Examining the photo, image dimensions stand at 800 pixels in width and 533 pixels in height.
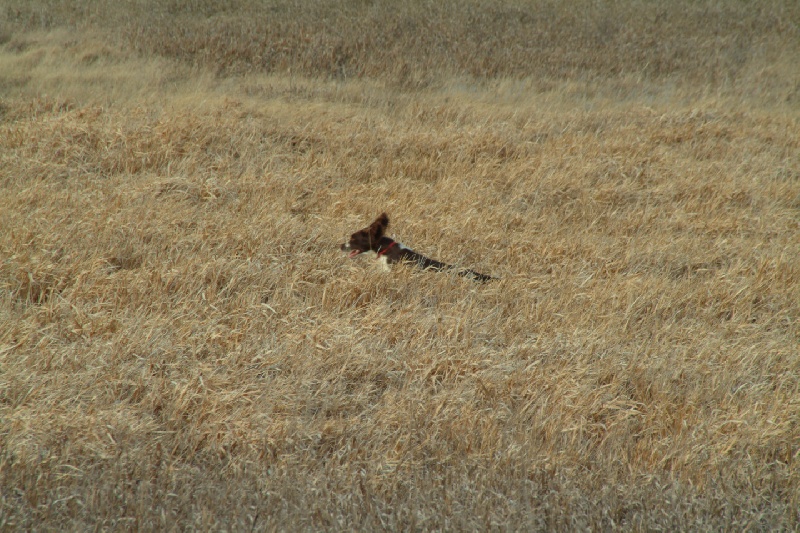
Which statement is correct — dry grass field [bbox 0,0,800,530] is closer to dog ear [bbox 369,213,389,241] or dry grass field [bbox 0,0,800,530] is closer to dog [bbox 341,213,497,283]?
dog [bbox 341,213,497,283]

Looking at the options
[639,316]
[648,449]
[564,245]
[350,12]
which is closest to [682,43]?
[350,12]

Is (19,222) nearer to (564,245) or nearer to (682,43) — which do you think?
(564,245)

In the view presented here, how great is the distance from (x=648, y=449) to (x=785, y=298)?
243cm

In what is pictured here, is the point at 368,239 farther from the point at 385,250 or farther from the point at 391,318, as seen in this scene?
the point at 391,318

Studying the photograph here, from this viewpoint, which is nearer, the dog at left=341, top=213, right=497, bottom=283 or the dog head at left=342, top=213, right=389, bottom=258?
the dog at left=341, top=213, right=497, bottom=283

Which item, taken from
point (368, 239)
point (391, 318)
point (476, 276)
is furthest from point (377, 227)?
point (391, 318)

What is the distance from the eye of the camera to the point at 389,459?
8.76 feet

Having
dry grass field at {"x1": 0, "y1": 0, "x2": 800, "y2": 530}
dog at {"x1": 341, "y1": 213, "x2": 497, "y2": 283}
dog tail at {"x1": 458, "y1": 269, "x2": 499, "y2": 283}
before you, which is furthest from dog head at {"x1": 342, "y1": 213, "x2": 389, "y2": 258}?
dog tail at {"x1": 458, "y1": 269, "x2": 499, "y2": 283}

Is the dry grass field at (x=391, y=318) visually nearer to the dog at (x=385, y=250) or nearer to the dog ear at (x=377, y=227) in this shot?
the dog at (x=385, y=250)

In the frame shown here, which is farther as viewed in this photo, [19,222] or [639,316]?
[19,222]

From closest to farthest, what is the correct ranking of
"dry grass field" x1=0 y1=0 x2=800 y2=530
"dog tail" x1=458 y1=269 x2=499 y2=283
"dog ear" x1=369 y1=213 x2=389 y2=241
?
"dry grass field" x1=0 y1=0 x2=800 y2=530, "dog tail" x1=458 y1=269 x2=499 y2=283, "dog ear" x1=369 y1=213 x2=389 y2=241

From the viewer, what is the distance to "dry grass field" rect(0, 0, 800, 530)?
2.47m

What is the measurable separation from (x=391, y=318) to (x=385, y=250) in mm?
847

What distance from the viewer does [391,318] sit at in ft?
13.0
